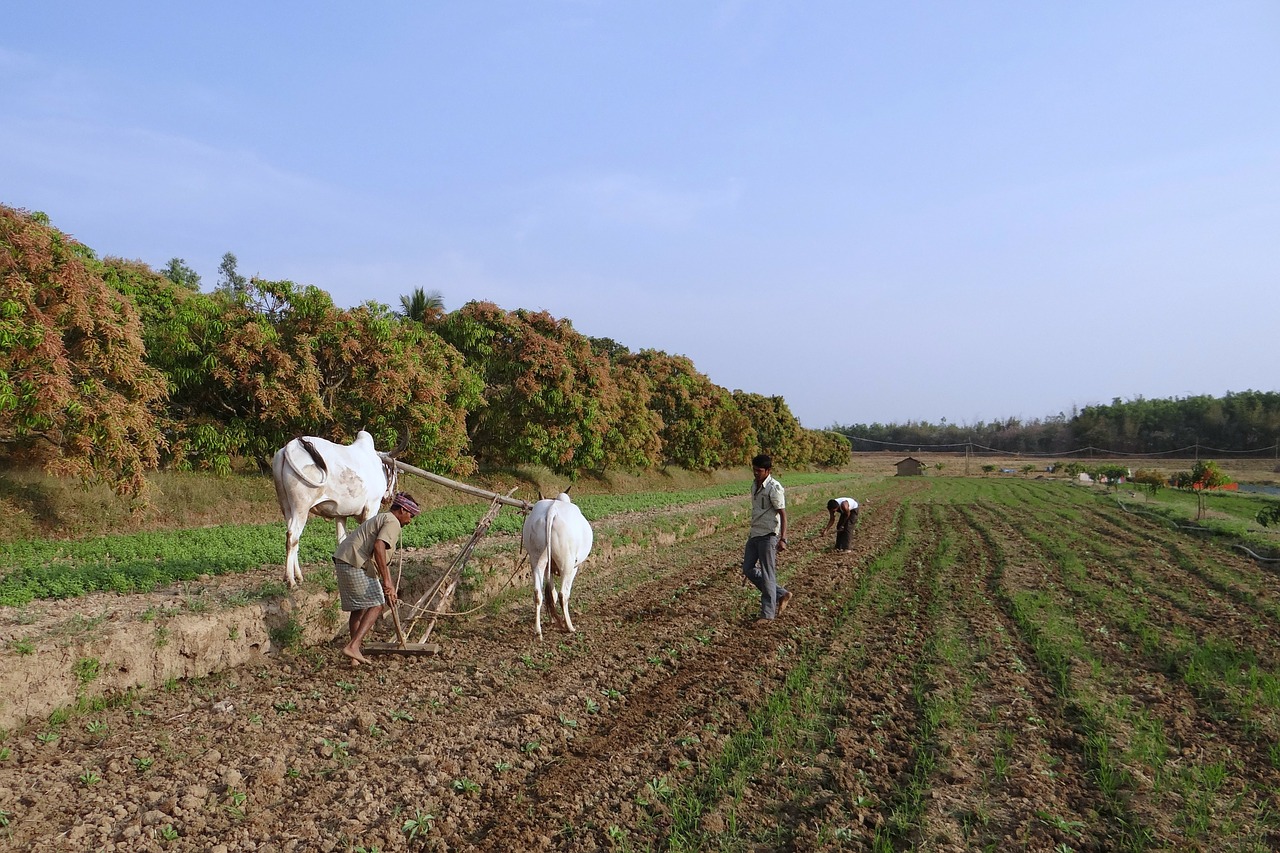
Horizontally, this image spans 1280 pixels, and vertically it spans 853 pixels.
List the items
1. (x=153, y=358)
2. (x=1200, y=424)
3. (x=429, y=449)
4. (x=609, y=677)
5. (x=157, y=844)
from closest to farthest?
1. (x=157, y=844)
2. (x=609, y=677)
3. (x=153, y=358)
4. (x=429, y=449)
5. (x=1200, y=424)

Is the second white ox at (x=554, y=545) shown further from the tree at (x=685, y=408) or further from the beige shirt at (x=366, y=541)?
the tree at (x=685, y=408)

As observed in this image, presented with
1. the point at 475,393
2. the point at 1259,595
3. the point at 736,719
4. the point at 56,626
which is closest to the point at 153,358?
the point at 475,393

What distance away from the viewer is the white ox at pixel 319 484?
22.8 feet

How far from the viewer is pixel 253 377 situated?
13641 mm

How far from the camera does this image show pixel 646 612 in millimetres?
8586

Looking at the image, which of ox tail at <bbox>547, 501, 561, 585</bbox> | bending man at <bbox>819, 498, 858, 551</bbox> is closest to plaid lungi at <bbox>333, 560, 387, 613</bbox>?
ox tail at <bbox>547, 501, 561, 585</bbox>

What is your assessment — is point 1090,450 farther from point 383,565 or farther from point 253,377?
point 383,565

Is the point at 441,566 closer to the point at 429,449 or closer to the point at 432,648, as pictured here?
the point at 432,648

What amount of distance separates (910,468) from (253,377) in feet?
228

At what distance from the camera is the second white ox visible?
723 cm

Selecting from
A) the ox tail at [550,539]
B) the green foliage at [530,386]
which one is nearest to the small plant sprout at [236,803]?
the ox tail at [550,539]

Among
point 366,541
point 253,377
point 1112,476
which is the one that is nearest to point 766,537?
point 366,541

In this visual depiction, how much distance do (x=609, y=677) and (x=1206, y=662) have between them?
5647 mm

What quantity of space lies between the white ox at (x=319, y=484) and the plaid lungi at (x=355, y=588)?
69 cm
